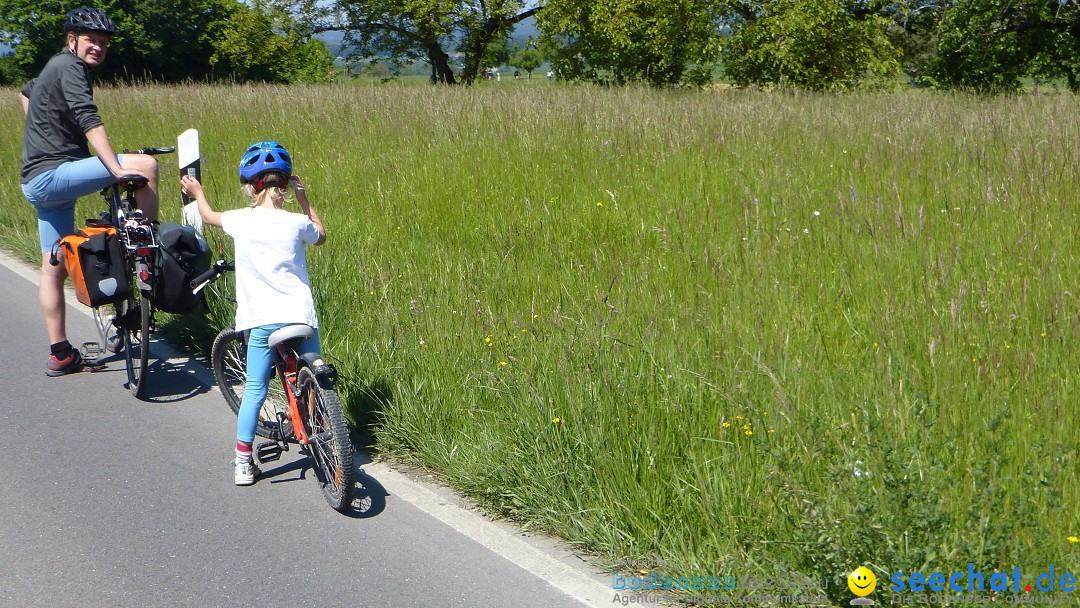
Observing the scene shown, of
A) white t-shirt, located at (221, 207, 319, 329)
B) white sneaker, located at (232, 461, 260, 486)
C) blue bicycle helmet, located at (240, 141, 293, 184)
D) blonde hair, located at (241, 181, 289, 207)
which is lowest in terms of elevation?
white sneaker, located at (232, 461, 260, 486)

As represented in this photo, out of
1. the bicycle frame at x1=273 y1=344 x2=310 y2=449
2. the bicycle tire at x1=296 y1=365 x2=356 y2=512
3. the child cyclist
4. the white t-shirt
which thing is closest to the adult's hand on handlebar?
the child cyclist

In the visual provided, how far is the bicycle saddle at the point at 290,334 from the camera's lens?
436cm

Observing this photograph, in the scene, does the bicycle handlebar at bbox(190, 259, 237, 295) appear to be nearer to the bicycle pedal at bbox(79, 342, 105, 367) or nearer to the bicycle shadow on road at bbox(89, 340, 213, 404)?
the bicycle shadow on road at bbox(89, 340, 213, 404)

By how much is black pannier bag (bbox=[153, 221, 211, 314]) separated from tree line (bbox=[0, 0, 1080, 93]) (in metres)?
11.8

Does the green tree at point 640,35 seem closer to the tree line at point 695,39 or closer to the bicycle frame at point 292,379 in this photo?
the tree line at point 695,39

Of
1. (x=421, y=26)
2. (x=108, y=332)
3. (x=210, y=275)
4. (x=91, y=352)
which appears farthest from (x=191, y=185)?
(x=421, y=26)

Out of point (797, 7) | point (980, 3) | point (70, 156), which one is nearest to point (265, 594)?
point (70, 156)

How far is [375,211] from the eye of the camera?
27.8 feet

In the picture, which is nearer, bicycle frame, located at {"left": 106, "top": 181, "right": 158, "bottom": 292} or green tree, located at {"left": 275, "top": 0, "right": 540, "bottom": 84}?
bicycle frame, located at {"left": 106, "top": 181, "right": 158, "bottom": 292}

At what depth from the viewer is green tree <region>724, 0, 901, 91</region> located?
19.6 meters

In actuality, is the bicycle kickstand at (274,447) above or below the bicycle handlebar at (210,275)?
below

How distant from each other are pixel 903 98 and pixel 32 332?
10.1 m

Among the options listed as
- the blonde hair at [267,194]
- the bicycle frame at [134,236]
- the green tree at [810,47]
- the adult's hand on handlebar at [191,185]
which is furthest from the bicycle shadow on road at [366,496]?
the green tree at [810,47]

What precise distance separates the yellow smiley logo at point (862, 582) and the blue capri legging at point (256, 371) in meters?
2.53
